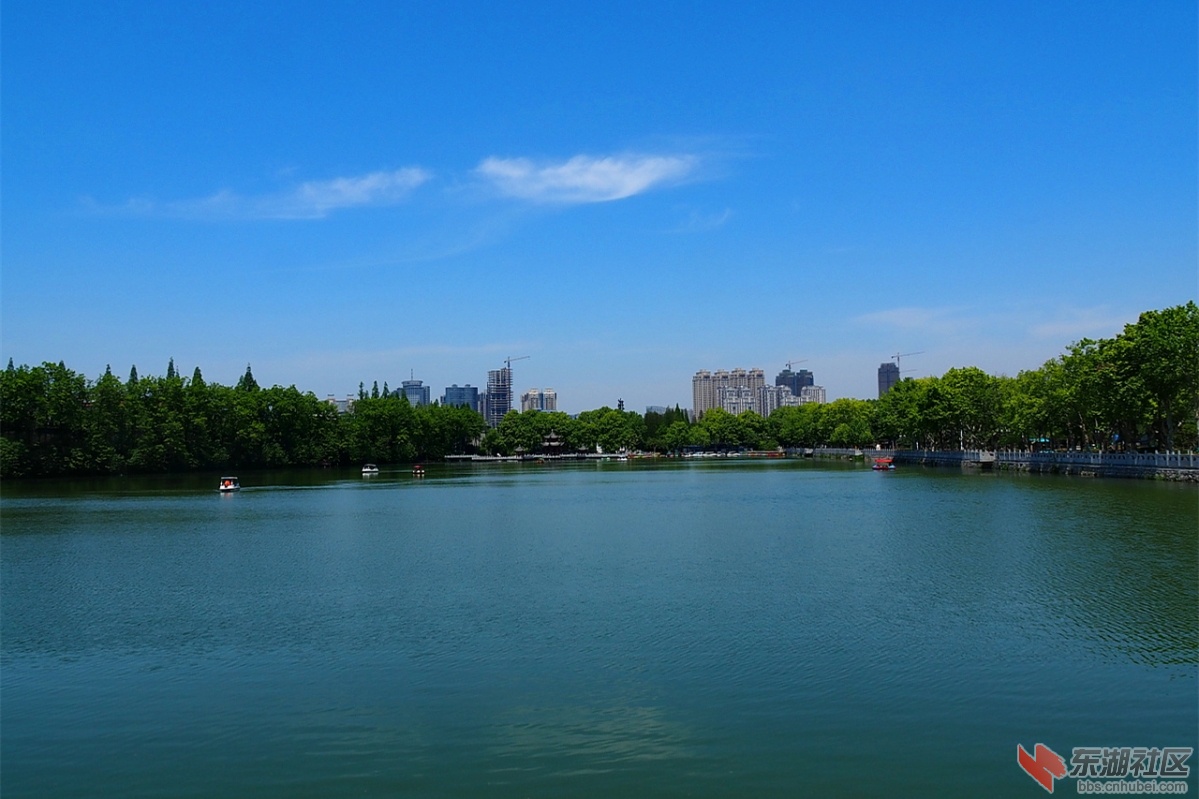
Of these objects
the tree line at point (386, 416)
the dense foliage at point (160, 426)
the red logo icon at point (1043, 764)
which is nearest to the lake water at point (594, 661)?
the red logo icon at point (1043, 764)

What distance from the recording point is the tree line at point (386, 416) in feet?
198

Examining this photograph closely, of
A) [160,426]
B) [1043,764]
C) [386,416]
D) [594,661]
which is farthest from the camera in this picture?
[386,416]

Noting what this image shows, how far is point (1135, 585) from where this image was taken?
2330 cm

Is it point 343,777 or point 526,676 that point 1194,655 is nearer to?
point 526,676

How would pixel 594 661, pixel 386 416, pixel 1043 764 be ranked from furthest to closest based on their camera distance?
pixel 386 416 < pixel 594 661 < pixel 1043 764

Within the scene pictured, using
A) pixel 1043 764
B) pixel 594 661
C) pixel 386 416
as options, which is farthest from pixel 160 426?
pixel 1043 764

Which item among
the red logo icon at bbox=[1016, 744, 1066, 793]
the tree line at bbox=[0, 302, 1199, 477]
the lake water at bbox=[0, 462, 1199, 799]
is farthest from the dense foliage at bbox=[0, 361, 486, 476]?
the red logo icon at bbox=[1016, 744, 1066, 793]

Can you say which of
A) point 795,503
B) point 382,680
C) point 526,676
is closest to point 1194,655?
point 526,676

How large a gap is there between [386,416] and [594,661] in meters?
125

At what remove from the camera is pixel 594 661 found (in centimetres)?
1686

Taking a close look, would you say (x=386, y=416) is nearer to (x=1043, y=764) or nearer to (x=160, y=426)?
(x=160, y=426)

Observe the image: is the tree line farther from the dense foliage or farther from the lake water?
the lake water

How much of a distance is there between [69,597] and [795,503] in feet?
126

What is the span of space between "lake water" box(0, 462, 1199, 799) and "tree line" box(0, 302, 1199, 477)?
2805 cm
